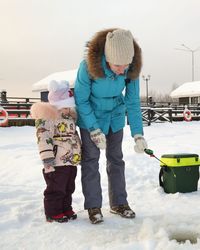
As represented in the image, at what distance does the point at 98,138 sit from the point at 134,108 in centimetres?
58

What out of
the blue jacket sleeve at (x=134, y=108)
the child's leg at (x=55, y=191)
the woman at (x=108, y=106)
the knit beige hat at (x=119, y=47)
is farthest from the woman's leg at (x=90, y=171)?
the knit beige hat at (x=119, y=47)

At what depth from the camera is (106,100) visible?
355cm

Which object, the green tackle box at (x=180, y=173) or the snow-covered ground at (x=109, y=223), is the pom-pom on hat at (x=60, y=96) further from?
the green tackle box at (x=180, y=173)

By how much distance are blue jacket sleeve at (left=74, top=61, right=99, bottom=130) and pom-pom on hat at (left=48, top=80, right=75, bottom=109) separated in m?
0.08

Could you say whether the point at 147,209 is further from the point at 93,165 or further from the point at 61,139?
the point at 61,139

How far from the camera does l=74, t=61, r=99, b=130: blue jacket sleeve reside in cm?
345

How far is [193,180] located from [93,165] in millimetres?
1458

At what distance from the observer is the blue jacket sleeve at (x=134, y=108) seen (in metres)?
3.72

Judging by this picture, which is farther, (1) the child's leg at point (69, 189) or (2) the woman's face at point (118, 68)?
(1) the child's leg at point (69, 189)

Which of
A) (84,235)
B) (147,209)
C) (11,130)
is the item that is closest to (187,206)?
(147,209)

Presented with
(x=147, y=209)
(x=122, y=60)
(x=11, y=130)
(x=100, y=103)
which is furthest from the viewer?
(x=11, y=130)

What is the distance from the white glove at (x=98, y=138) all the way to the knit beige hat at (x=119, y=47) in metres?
0.62

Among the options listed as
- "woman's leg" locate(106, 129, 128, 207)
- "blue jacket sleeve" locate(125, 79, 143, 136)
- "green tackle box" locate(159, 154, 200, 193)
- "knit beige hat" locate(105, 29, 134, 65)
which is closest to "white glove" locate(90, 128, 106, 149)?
"woman's leg" locate(106, 129, 128, 207)

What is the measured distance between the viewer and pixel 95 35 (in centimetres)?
Result: 349
